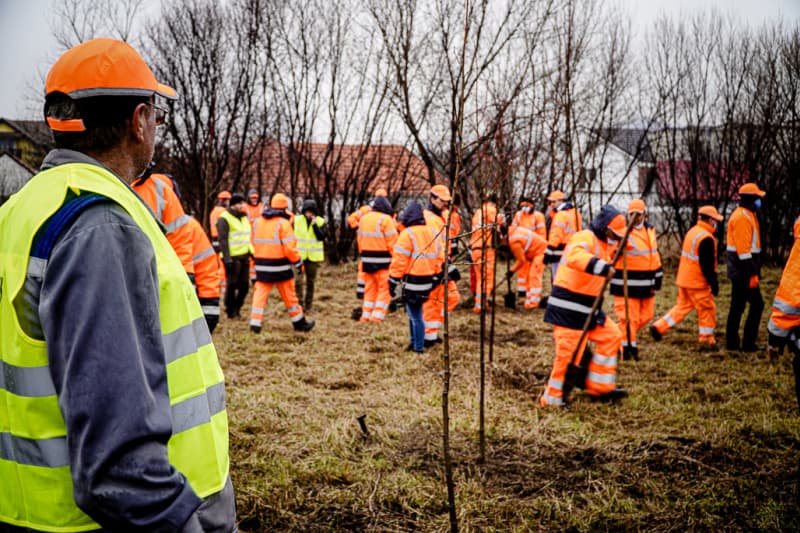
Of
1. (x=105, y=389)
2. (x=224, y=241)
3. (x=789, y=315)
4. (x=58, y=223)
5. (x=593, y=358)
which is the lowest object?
(x=593, y=358)

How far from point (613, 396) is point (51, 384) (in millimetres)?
5821

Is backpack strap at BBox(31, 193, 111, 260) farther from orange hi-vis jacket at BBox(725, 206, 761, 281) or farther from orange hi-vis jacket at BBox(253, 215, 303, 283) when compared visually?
orange hi-vis jacket at BBox(725, 206, 761, 281)

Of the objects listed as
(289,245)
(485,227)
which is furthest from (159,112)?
(289,245)

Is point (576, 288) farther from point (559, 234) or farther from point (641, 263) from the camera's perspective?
point (559, 234)

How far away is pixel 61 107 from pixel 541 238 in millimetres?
11371

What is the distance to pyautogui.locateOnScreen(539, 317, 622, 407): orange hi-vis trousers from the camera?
5723 mm

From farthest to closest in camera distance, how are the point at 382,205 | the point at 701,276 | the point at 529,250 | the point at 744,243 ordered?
the point at 529,250 → the point at 382,205 → the point at 701,276 → the point at 744,243

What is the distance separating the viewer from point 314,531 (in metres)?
3.53

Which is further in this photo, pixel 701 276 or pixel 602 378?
pixel 701 276

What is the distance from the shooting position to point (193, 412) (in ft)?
4.41

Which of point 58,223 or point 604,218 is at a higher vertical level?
point 58,223

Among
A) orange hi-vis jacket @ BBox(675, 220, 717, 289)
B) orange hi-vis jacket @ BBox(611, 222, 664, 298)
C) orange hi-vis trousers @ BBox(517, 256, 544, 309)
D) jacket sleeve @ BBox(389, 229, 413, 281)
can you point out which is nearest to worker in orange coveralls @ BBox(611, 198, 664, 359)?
orange hi-vis jacket @ BBox(611, 222, 664, 298)

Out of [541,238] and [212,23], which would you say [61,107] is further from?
[212,23]

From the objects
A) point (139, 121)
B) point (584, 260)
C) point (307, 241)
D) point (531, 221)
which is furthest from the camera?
point (531, 221)
